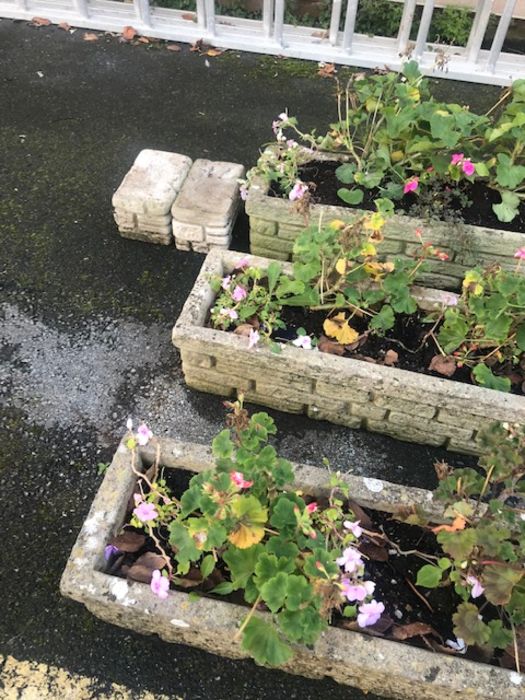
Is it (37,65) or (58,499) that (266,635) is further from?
(37,65)

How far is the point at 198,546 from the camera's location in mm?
1750

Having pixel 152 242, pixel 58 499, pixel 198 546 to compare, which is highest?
pixel 198 546

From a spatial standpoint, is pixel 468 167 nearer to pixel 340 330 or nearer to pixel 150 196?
pixel 340 330

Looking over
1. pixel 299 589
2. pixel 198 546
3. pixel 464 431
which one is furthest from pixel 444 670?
pixel 464 431

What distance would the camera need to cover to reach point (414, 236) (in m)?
3.10

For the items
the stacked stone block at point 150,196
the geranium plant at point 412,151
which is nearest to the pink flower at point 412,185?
the geranium plant at point 412,151

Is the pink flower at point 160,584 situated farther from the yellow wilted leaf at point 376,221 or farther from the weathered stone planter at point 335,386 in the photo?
the yellow wilted leaf at point 376,221

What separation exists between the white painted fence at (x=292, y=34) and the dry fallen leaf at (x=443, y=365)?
2860mm

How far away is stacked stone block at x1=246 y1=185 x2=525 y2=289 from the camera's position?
302cm

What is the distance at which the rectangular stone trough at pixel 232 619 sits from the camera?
1780 millimetres

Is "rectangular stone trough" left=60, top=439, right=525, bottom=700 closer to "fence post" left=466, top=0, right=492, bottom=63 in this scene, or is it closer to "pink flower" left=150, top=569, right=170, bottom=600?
"pink flower" left=150, top=569, right=170, bottom=600

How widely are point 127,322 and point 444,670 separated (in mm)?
2133

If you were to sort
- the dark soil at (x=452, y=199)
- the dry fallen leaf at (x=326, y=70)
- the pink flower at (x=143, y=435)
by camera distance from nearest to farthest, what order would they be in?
the pink flower at (x=143, y=435)
the dark soil at (x=452, y=199)
the dry fallen leaf at (x=326, y=70)

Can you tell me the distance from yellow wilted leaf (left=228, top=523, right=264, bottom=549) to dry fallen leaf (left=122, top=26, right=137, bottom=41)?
4.43 m
